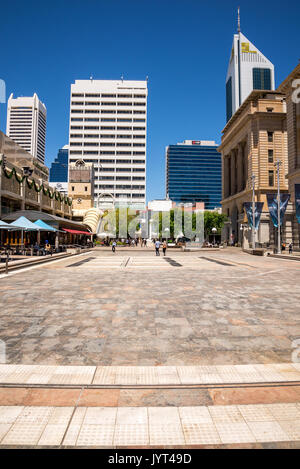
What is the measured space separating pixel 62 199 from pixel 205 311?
Result: 44518 mm

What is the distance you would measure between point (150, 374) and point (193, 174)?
18612cm

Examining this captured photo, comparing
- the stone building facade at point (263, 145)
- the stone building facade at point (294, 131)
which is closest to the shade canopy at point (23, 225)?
the stone building facade at point (294, 131)

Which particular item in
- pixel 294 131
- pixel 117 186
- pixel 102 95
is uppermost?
pixel 102 95

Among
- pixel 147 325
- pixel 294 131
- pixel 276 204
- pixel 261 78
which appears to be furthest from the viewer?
pixel 261 78

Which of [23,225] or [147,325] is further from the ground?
[23,225]

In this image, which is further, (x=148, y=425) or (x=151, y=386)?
(x=151, y=386)

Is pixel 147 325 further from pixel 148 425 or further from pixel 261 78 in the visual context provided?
pixel 261 78

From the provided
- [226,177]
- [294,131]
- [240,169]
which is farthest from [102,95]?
[294,131]

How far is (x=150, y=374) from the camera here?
3734 millimetres

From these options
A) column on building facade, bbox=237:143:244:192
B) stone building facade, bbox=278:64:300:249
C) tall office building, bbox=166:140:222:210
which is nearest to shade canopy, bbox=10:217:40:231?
stone building facade, bbox=278:64:300:249

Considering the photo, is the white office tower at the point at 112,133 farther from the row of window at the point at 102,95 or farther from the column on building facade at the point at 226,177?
the column on building facade at the point at 226,177

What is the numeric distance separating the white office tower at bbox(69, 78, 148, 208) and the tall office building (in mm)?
82840

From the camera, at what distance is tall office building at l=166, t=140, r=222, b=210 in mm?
181375
